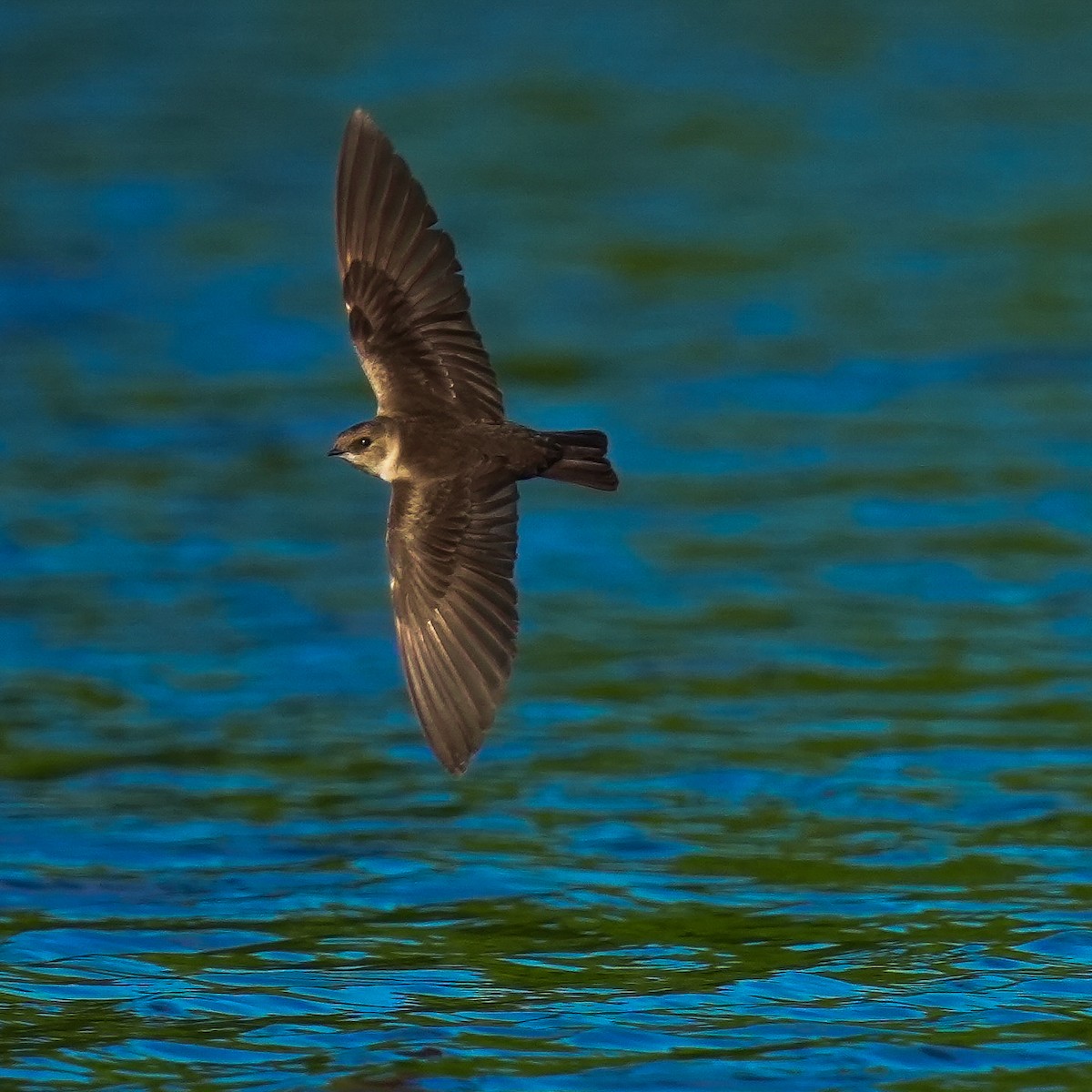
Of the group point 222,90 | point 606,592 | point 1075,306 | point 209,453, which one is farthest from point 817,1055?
point 222,90

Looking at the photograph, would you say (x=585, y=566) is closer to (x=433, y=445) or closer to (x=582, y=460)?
(x=433, y=445)

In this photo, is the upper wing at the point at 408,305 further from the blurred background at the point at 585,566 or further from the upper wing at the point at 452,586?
the blurred background at the point at 585,566

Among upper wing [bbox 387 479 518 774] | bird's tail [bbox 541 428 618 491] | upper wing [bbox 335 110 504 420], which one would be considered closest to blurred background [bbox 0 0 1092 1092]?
upper wing [bbox 387 479 518 774]

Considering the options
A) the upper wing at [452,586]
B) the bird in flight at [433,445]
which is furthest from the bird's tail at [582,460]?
the upper wing at [452,586]

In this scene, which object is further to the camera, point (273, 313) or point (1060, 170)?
point (1060, 170)

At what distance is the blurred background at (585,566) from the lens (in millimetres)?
7168

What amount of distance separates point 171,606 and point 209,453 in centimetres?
226

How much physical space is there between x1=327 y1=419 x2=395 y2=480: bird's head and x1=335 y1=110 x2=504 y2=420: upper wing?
0.10 metres

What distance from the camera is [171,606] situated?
37.8ft

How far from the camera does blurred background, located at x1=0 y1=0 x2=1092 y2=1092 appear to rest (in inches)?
282

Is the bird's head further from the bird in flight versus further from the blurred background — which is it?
the blurred background

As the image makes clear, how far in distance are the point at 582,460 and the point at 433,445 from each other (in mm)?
404

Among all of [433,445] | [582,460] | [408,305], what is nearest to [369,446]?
[433,445]

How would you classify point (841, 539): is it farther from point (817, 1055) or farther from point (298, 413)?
point (817, 1055)
